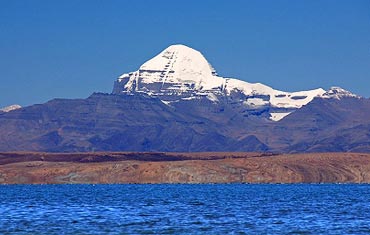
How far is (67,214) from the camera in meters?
127

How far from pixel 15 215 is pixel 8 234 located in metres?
27.3

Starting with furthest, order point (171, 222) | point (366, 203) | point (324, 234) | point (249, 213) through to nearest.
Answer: point (366, 203), point (249, 213), point (171, 222), point (324, 234)

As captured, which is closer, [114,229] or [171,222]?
[114,229]

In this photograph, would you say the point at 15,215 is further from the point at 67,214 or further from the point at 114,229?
the point at 114,229

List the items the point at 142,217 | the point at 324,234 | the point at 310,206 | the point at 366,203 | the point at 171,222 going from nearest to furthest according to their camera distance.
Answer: the point at 324,234 → the point at 171,222 → the point at 142,217 → the point at 310,206 → the point at 366,203

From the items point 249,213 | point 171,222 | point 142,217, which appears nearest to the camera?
point 171,222

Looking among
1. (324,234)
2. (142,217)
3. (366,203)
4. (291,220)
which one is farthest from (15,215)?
(366,203)

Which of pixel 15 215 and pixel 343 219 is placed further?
pixel 15 215

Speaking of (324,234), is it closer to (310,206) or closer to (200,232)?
(200,232)

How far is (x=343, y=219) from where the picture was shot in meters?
117

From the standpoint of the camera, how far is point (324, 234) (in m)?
98.3

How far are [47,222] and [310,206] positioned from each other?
4786cm

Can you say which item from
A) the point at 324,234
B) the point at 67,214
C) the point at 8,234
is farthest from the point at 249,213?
the point at 8,234

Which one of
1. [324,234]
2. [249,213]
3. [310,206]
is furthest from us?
[310,206]
